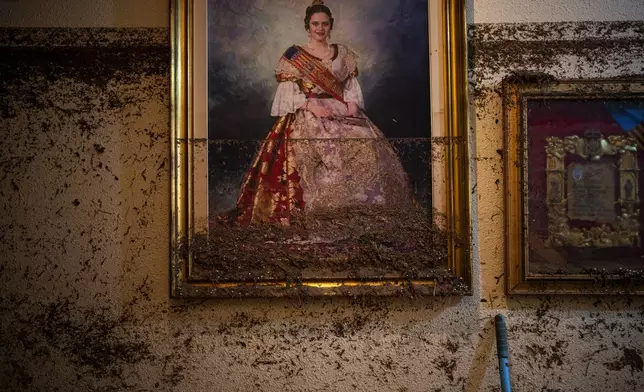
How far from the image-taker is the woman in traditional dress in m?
1.32

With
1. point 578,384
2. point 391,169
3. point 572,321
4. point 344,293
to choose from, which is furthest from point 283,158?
point 578,384

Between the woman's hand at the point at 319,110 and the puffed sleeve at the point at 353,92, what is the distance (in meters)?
0.08

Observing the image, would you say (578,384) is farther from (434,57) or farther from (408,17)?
(408,17)

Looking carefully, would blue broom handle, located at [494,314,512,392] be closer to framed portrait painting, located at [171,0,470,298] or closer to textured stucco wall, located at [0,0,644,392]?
textured stucco wall, located at [0,0,644,392]

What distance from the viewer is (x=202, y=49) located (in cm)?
133

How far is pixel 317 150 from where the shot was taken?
4.37 ft

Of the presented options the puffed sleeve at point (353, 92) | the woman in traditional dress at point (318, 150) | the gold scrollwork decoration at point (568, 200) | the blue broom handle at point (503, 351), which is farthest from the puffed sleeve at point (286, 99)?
the blue broom handle at point (503, 351)

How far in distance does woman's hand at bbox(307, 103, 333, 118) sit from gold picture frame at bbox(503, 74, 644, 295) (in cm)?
63

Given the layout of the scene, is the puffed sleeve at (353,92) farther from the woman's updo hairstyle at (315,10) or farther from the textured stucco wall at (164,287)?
the textured stucco wall at (164,287)

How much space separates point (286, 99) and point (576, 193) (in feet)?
3.48

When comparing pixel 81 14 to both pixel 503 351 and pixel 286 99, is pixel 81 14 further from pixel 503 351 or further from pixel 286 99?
pixel 503 351

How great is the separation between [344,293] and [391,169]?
18.1 inches

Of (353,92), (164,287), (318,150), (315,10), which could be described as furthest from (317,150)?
(164,287)

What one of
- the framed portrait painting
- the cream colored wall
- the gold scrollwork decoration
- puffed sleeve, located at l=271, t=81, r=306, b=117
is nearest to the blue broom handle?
the framed portrait painting
